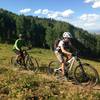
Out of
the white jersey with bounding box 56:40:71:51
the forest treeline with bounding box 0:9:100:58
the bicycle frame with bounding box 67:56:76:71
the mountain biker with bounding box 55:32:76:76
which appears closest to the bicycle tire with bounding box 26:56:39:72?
the mountain biker with bounding box 55:32:76:76

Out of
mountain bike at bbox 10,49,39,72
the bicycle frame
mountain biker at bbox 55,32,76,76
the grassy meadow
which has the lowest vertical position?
the grassy meadow

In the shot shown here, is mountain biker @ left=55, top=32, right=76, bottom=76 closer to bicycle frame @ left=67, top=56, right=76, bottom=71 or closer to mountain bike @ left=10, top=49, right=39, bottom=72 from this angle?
bicycle frame @ left=67, top=56, right=76, bottom=71

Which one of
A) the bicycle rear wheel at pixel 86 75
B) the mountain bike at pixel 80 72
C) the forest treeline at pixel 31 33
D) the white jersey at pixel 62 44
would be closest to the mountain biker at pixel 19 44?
the white jersey at pixel 62 44

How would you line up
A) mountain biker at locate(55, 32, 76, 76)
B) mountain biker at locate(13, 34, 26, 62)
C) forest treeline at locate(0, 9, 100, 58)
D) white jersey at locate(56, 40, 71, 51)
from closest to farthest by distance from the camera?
mountain biker at locate(55, 32, 76, 76), white jersey at locate(56, 40, 71, 51), mountain biker at locate(13, 34, 26, 62), forest treeline at locate(0, 9, 100, 58)

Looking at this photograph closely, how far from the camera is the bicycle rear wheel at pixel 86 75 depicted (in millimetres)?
12664

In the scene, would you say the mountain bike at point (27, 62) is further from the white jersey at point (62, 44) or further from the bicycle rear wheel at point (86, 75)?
the bicycle rear wheel at point (86, 75)

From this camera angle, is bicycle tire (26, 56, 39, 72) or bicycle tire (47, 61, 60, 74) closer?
bicycle tire (47, 61, 60, 74)

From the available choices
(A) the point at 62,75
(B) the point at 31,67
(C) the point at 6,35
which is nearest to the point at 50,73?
(A) the point at 62,75

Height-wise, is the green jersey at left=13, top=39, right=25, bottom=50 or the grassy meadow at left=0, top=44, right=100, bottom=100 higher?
the green jersey at left=13, top=39, right=25, bottom=50

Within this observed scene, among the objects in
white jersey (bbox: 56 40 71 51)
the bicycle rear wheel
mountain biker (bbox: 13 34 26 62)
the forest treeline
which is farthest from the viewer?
the forest treeline

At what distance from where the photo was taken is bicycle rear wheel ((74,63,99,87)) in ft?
41.5

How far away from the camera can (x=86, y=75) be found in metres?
12.8

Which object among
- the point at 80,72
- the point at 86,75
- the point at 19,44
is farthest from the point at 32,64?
the point at 86,75

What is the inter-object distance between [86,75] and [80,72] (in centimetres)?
28
